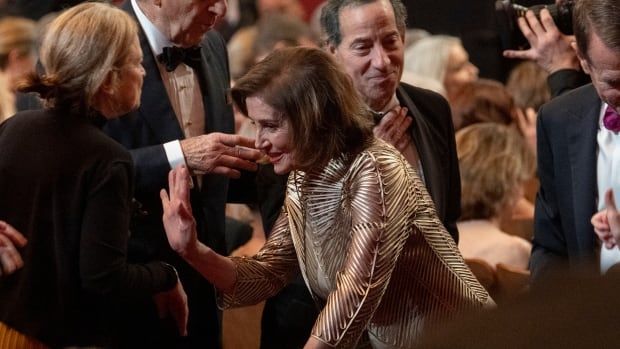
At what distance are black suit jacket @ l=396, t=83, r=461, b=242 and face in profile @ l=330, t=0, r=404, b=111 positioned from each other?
0.40 feet

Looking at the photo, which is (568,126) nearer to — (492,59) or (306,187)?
(306,187)

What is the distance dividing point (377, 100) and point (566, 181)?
1.74 ft

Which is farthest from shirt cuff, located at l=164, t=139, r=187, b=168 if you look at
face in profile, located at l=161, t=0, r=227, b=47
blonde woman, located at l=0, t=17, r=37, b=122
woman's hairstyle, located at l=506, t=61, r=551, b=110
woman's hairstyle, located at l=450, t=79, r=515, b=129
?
woman's hairstyle, located at l=506, t=61, r=551, b=110

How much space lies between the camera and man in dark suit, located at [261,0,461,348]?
2.70 metres

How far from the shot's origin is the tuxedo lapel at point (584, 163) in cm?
249

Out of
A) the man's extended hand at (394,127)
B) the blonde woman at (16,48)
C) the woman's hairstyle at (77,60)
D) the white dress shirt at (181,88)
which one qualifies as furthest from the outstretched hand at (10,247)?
the blonde woman at (16,48)

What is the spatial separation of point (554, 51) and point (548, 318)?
2466 millimetres

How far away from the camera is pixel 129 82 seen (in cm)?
236

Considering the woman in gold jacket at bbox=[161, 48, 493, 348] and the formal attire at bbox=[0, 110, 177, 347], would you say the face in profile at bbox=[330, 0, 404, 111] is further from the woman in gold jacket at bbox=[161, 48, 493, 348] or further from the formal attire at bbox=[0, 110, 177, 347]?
the formal attire at bbox=[0, 110, 177, 347]

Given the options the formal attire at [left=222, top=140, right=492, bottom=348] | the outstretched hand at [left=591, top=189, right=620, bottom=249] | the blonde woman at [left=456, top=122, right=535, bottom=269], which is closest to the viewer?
the formal attire at [left=222, top=140, right=492, bottom=348]

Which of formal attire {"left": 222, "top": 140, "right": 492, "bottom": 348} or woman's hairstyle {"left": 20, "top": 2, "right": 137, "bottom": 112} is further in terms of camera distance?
woman's hairstyle {"left": 20, "top": 2, "right": 137, "bottom": 112}

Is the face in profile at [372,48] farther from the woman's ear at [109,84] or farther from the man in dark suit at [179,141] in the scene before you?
the woman's ear at [109,84]

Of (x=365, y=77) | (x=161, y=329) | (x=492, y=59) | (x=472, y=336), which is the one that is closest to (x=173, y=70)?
(x=365, y=77)

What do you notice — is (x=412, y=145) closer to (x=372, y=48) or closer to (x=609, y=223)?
(x=372, y=48)
